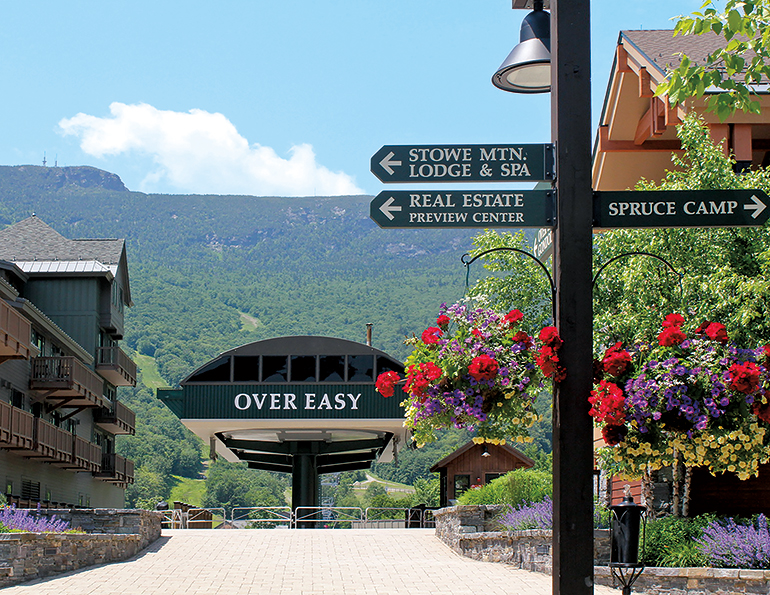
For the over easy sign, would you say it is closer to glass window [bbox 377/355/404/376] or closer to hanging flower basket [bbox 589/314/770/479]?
glass window [bbox 377/355/404/376]

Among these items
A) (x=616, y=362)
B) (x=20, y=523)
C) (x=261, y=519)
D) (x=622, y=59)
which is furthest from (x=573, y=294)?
(x=261, y=519)

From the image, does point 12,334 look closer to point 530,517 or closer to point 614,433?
point 530,517

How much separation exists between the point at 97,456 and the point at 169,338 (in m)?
113

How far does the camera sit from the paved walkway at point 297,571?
43.9 feet

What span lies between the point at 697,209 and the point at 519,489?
39.2ft

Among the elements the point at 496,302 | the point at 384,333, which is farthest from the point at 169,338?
the point at 496,302

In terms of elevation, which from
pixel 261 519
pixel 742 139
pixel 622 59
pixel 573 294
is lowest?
pixel 261 519

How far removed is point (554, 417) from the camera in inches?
263

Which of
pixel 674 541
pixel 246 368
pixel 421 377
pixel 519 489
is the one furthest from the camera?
pixel 246 368

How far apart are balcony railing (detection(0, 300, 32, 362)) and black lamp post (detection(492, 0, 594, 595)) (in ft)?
62.0

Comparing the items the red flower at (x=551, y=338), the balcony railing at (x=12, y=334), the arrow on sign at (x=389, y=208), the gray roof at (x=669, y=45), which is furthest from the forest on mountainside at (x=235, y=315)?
the red flower at (x=551, y=338)

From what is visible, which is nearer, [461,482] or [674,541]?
[674,541]

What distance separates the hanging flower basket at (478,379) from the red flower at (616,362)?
0.52 metres

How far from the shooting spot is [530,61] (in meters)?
7.91
